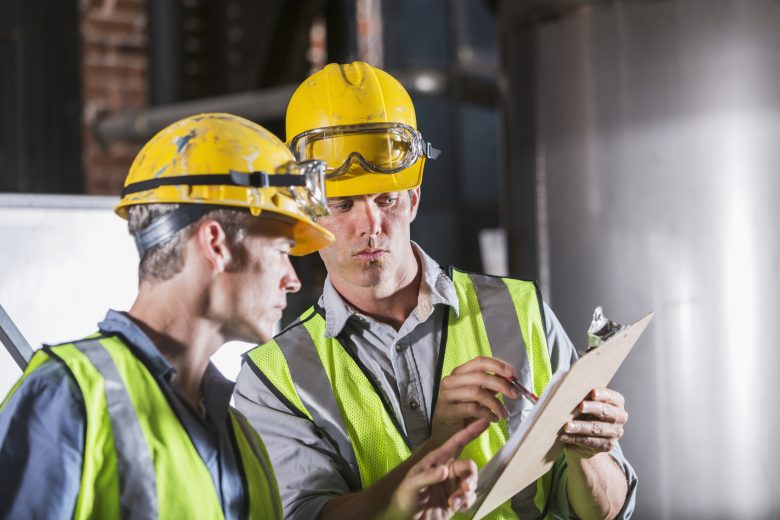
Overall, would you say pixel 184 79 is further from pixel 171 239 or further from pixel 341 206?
pixel 171 239

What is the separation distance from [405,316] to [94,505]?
763mm

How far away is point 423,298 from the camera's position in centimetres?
183

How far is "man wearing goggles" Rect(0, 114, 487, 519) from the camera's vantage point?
1.16m

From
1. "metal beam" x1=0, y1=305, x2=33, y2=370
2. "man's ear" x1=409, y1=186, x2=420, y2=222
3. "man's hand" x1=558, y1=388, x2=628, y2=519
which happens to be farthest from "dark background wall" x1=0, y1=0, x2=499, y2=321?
"man's hand" x1=558, y1=388, x2=628, y2=519

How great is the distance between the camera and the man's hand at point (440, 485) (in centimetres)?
142

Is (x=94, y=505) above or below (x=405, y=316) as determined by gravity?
below

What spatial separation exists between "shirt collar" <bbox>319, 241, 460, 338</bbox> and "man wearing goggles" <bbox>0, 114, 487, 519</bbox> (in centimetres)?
33

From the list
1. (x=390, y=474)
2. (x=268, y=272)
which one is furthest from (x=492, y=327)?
(x=268, y=272)

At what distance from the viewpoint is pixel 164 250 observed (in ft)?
4.31

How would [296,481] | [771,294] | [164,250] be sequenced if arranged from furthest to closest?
1. [771,294]
2. [296,481]
3. [164,250]

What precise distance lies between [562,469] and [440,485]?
0.34m

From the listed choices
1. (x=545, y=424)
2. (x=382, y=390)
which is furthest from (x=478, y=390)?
(x=382, y=390)

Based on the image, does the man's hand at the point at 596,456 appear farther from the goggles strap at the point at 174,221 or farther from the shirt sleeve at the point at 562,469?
the goggles strap at the point at 174,221

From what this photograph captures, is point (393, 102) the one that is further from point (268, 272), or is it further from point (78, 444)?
point (78, 444)
